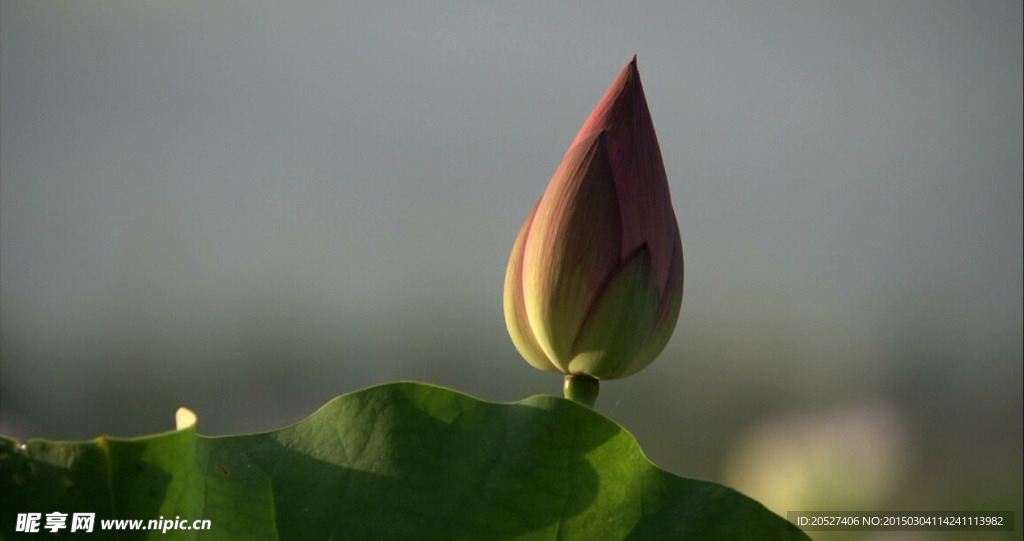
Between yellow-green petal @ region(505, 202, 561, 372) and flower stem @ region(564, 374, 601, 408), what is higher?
yellow-green petal @ region(505, 202, 561, 372)

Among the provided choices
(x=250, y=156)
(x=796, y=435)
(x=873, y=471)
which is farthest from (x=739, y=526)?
(x=250, y=156)

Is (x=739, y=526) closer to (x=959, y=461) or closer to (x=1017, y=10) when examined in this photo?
(x=959, y=461)

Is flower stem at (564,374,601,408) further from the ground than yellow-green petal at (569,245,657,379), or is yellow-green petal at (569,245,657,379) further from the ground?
yellow-green petal at (569,245,657,379)

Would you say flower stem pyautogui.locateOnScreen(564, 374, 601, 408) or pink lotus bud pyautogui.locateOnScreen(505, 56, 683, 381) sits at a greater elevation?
pink lotus bud pyautogui.locateOnScreen(505, 56, 683, 381)

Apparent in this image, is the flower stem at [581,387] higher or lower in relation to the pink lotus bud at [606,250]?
lower
